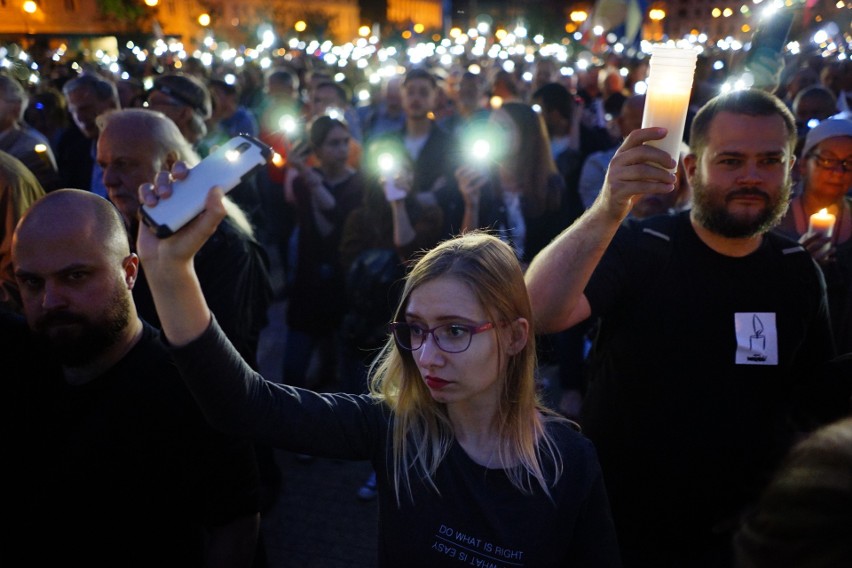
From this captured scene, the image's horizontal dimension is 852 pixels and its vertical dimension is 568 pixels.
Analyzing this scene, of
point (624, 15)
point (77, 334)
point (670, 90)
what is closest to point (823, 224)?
point (670, 90)

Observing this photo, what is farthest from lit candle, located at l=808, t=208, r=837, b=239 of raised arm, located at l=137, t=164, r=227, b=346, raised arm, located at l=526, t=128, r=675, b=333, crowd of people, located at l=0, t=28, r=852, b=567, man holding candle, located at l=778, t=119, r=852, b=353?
raised arm, located at l=137, t=164, r=227, b=346

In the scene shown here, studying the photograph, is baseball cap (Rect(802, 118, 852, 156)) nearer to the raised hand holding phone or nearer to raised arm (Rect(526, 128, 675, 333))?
the raised hand holding phone

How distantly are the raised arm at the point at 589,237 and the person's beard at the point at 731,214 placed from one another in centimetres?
54

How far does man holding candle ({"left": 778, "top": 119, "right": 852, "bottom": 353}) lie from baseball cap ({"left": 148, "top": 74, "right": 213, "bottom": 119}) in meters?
3.99

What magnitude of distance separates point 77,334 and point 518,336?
121 cm

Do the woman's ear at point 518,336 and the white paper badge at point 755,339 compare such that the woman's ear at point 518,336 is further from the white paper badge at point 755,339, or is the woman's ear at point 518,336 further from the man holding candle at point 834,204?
the man holding candle at point 834,204

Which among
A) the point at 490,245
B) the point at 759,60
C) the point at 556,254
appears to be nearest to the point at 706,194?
the point at 556,254

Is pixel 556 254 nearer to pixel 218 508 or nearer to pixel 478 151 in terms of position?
pixel 218 508

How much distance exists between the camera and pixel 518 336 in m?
1.95

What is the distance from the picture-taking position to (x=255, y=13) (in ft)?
204

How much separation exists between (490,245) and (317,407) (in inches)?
24.7

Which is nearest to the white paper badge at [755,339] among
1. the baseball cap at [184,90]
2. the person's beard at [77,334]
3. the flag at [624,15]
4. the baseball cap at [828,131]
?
the person's beard at [77,334]

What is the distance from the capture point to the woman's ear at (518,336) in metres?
1.94

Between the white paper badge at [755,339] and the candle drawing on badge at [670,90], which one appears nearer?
the candle drawing on badge at [670,90]
